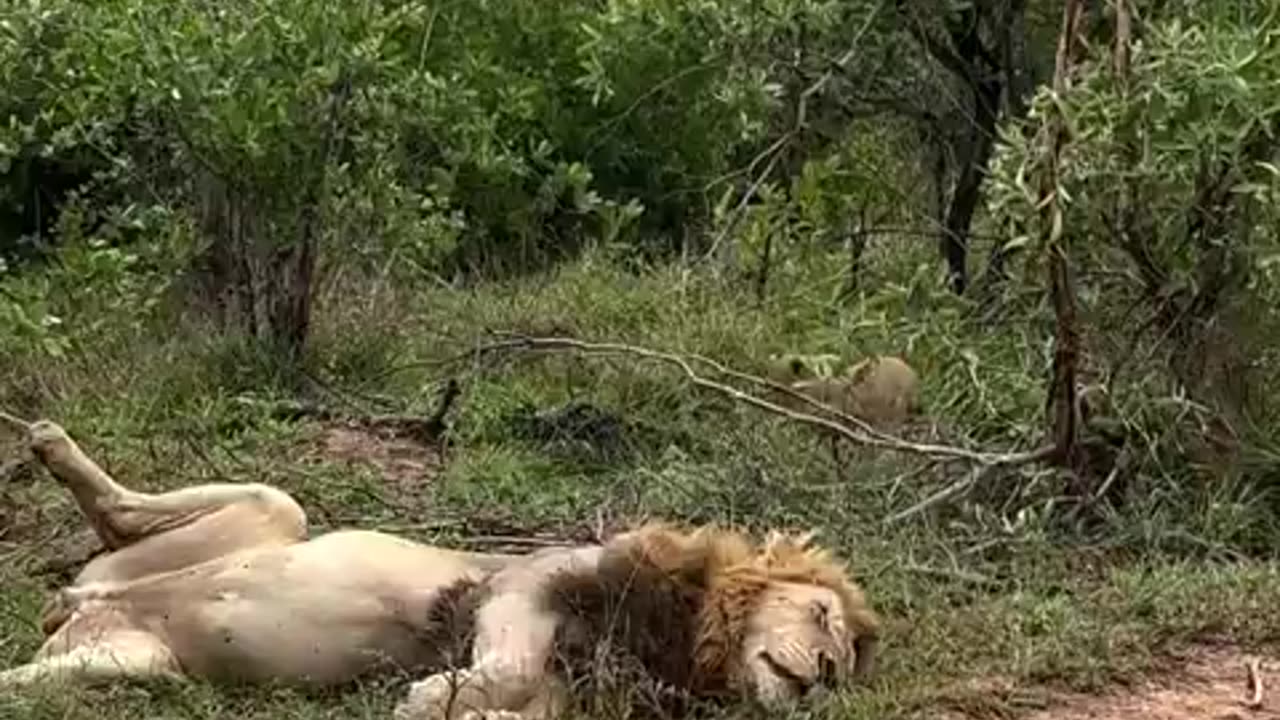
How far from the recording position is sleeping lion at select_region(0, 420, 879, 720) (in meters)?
4.31

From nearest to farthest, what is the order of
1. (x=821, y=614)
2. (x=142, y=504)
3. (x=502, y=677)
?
(x=502, y=677), (x=821, y=614), (x=142, y=504)

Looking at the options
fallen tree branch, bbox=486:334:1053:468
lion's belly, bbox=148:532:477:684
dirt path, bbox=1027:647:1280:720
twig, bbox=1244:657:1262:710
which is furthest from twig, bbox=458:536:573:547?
twig, bbox=1244:657:1262:710

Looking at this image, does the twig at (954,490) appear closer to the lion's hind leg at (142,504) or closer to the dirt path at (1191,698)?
the dirt path at (1191,698)

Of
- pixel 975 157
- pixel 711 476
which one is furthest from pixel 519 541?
pixel 975 157

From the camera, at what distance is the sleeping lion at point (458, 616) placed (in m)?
4.31

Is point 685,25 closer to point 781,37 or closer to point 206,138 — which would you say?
point 781,37

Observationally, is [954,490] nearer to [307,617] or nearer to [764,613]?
[764,613]

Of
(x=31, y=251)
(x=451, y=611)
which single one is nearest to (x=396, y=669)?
(x=451, y=611)

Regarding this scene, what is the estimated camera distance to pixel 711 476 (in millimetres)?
6375

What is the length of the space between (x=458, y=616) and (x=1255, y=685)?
1550 millimetres

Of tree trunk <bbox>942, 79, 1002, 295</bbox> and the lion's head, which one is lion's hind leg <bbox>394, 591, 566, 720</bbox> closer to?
the lion's head

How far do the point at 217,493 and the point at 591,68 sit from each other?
11.4ft

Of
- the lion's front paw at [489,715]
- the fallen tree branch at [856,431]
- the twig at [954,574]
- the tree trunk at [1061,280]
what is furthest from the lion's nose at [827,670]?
the fallen tree branch at [856,431]

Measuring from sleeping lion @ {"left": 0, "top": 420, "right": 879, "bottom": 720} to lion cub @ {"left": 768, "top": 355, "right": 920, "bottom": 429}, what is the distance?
6.01 ft
